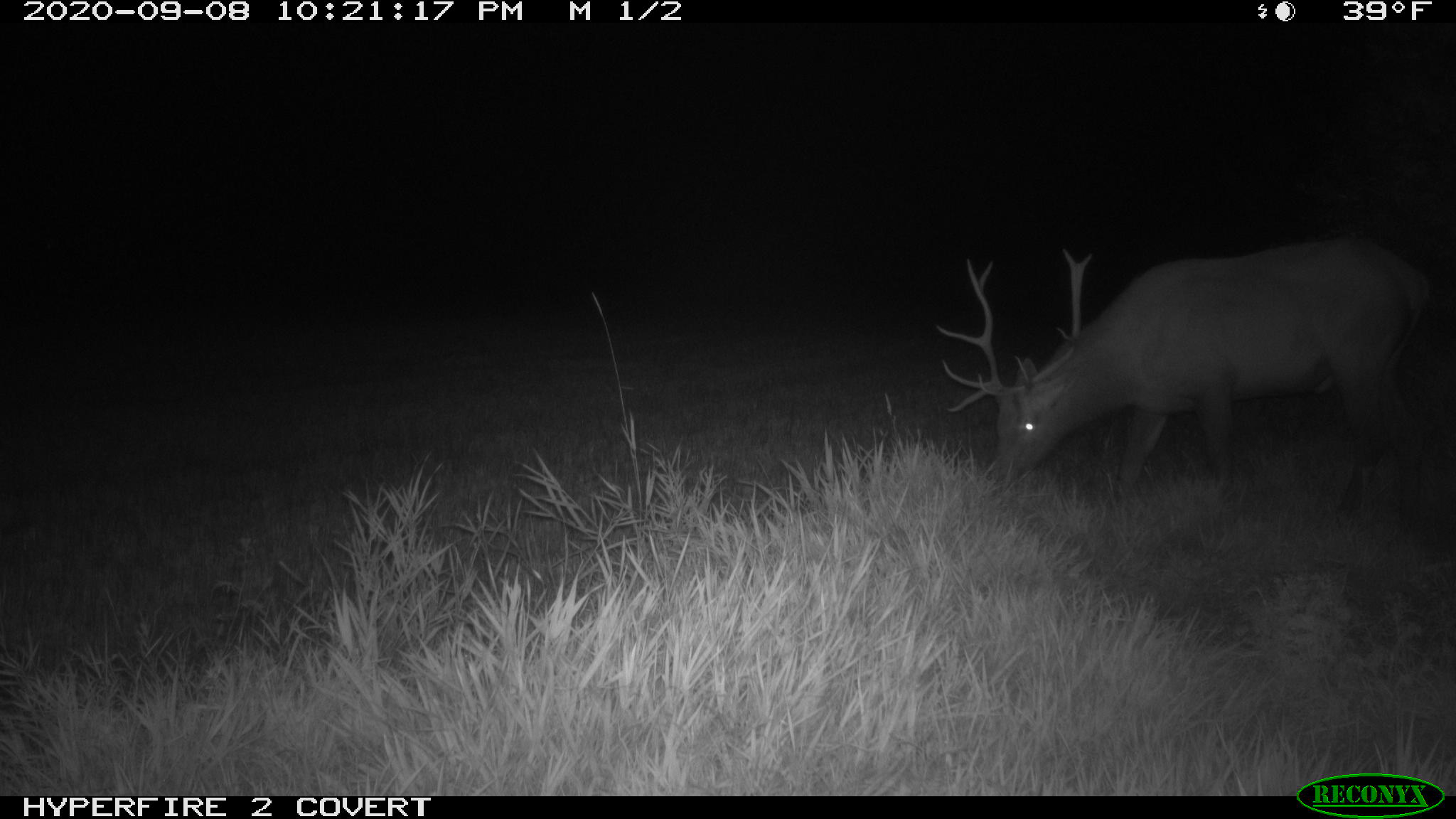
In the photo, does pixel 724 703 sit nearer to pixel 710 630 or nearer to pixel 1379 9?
pixel 710 630

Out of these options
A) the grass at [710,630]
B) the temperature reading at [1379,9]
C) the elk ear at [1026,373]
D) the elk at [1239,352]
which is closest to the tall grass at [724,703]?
the grass at [710,630]

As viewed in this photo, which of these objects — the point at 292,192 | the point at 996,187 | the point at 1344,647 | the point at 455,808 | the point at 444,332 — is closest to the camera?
the point at 455,808

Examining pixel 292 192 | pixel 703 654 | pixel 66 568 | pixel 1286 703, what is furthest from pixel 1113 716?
pixel 292 192

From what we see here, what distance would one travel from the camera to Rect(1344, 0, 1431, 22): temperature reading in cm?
909

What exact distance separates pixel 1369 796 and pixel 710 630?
6.25 ft

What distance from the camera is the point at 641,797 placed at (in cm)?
255

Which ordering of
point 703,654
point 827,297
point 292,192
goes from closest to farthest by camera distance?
point 703,654
point 827,297
point 292,192

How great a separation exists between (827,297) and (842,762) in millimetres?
31584

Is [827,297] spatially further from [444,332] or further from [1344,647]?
[1344,647]

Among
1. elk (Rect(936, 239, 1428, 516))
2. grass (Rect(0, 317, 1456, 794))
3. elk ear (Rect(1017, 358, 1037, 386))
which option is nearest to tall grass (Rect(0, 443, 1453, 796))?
grass (Rect(0, 317, 1456, 794))

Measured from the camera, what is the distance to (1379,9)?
910cm

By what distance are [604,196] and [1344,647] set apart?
55900 millimetres

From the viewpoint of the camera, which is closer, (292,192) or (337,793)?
(337,793)

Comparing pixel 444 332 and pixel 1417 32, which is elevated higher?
pixel 1417 32
